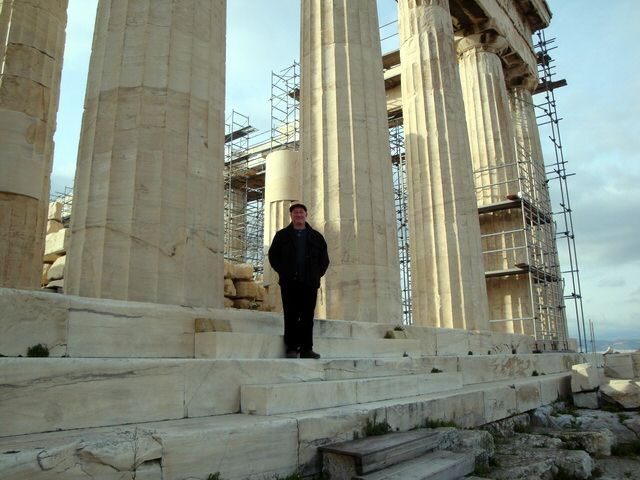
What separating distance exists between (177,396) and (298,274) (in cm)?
198

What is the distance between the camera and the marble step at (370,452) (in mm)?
3936

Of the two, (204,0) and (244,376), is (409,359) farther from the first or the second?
(204,0)

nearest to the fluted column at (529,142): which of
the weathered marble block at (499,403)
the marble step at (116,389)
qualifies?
the weathered marble block at (499,403)

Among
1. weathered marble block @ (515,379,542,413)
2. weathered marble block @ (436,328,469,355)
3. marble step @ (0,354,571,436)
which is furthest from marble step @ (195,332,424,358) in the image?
weathered marble block @ (436,328,469,355)

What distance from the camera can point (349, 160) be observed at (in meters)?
10.6

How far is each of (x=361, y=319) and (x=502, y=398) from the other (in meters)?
2.98

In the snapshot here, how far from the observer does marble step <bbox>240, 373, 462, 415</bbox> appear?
4664 mm

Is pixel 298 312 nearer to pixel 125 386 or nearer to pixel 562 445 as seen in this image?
pixel 125 386

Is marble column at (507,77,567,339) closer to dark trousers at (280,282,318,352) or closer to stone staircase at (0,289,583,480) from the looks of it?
stone staircase at (0,289,583,480)

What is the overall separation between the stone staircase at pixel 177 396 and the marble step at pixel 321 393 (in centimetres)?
1

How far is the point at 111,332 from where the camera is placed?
5.05 m

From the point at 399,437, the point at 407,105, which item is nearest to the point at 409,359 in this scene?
the point at 399,437

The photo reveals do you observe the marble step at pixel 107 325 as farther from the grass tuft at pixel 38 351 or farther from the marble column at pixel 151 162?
the marble column at pixel 151 162

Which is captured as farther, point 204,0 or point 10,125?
point 10,125
